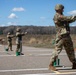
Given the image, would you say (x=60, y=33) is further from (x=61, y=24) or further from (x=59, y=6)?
(x=59, y=6)

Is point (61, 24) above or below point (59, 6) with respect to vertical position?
below

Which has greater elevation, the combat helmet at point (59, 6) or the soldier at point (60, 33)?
the combat helmet at point (59, 6)

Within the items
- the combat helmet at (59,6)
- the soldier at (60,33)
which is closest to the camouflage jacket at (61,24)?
the soldier at (60,33)

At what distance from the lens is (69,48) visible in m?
11.7

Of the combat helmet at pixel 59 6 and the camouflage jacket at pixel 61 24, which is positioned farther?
the combat helmet at pixel 59 6

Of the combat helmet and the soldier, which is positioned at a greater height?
the combat helmet

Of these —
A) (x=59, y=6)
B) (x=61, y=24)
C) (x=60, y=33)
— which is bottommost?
(x=60, y=33)

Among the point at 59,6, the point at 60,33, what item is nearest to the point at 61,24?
the point at 60,33

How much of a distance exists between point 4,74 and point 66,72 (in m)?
2.02

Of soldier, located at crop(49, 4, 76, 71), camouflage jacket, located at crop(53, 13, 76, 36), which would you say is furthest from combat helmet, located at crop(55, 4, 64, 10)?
camouflage jacket, located at crop(53, 13, 76, 36)

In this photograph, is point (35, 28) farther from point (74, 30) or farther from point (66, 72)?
point (66, 72)

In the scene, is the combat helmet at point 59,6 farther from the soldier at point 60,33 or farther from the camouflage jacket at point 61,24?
the camouflage jacket at point 61,24

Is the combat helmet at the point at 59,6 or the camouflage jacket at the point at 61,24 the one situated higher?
the combat helmet at the point at 59,6

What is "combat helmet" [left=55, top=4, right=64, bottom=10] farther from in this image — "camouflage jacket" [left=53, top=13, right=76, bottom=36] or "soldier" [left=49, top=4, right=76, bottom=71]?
"camouflage jacket" [left=53, top=13, right=76, bottom=36]
